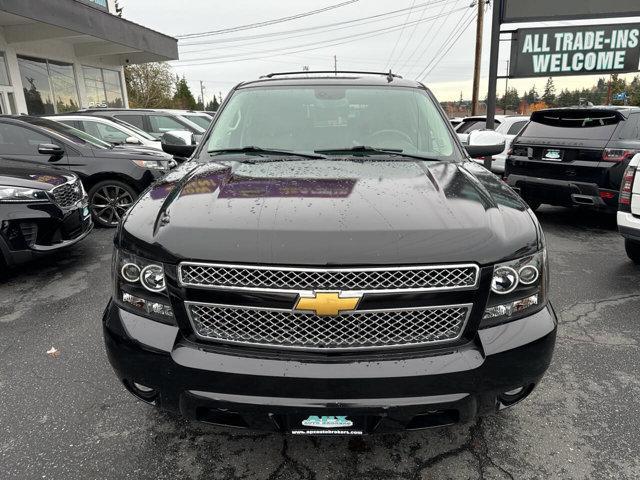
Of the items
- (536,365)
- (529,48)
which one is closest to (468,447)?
(536,365)

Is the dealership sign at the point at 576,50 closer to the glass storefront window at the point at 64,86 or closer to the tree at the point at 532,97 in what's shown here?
the glass storefront window at the point at 64,86

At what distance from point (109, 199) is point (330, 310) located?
6.02 metres

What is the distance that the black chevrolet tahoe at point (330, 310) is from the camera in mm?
1767

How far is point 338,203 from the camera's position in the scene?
6.67 ft

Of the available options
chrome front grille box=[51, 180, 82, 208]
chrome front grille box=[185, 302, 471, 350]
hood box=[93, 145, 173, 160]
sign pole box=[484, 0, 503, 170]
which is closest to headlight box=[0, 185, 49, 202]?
chrome front grille box=[51, 180, 82, 208]

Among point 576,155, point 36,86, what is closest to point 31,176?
point 576,155

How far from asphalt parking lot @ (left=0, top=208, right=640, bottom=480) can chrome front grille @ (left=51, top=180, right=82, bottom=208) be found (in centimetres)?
157

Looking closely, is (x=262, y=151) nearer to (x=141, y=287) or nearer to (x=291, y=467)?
(x=141, y=287)

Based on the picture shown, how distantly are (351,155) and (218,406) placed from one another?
67.2 inches

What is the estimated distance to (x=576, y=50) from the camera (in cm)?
907

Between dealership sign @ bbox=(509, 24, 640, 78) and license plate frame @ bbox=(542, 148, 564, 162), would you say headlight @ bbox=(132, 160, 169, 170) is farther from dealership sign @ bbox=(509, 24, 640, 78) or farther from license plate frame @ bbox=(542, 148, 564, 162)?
dealership sign @ bbox=(509, 24, 640, 78)

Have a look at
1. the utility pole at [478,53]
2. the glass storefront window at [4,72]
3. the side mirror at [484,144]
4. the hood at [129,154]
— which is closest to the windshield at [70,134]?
the hood at [129,154]

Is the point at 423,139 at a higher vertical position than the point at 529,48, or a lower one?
lower

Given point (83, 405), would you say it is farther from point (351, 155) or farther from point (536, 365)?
point (536, 365)
